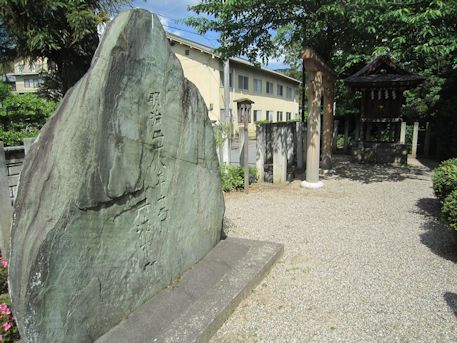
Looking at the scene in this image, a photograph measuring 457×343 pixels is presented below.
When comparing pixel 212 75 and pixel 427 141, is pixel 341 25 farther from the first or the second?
pixel 212 75

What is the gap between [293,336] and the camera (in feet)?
9.02

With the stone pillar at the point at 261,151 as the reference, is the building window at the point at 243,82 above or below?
above

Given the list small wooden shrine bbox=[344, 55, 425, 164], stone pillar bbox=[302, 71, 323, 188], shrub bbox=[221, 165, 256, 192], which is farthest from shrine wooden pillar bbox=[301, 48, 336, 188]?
small wooden shrine bbox=[344, 55, 425, 164]

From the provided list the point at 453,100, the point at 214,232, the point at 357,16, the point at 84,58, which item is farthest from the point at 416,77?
the point at 84,58

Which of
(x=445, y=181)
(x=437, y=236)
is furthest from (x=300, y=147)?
(x=437, y=236)

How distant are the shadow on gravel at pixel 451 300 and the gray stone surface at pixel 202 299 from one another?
1805mm

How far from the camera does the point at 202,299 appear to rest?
9.49 ft

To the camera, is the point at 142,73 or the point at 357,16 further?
the point at 357,16

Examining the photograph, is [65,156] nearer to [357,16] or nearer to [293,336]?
[293,336]

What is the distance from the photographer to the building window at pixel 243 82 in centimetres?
2352

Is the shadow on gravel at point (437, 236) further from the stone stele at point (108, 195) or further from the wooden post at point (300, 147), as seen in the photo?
the wooden post at point (300, 147)

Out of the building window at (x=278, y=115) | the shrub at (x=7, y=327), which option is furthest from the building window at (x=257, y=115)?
the shrub at (x=7, y=327)

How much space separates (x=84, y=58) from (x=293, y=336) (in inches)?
389

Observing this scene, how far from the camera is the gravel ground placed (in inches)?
111
